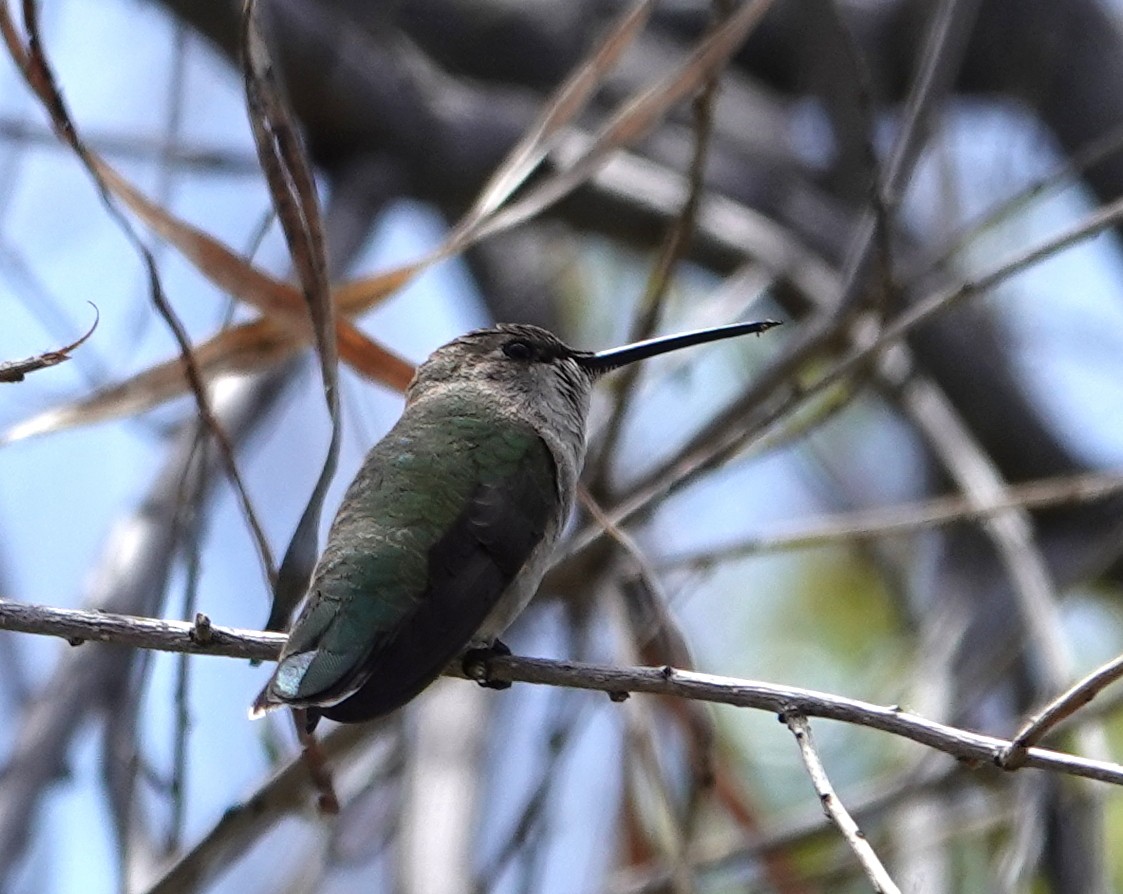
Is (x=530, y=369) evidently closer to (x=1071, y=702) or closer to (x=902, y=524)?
(x=902, y=524)

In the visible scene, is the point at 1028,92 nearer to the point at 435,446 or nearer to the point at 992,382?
the point at 992,382

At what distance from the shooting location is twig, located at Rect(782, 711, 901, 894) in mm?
1927

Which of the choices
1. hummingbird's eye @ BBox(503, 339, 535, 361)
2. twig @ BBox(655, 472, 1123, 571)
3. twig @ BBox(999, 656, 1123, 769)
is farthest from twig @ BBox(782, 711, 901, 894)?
hummingbird's eye @ BBox(503, 339, 535, 361)

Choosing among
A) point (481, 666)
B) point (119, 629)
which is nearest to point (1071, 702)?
point (481, 666)

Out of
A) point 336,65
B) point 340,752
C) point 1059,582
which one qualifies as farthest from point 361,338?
point 1059,582

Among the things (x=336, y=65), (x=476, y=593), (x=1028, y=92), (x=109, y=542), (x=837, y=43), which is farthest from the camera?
(x=1028, y=92)

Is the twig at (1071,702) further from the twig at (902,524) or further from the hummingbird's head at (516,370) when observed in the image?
the hummingbird's head at (516,370)

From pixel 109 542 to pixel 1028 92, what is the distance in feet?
13.9

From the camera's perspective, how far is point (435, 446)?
3420mm

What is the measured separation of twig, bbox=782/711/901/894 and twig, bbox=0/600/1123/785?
0.05 meters

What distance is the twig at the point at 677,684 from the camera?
2.27m

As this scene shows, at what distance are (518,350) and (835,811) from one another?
→ 207 cm

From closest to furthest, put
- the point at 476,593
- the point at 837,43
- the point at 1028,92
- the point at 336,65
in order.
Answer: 1. the point at 476,593
2. the point at 336,65
3. the point at 837,43
4. the point at 1028,92

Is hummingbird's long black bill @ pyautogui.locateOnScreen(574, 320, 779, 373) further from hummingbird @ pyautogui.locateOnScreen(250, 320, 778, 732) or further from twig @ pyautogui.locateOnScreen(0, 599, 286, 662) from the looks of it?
twig @ pyautogui.locateOnScreen(0, 599, 286, 662)
